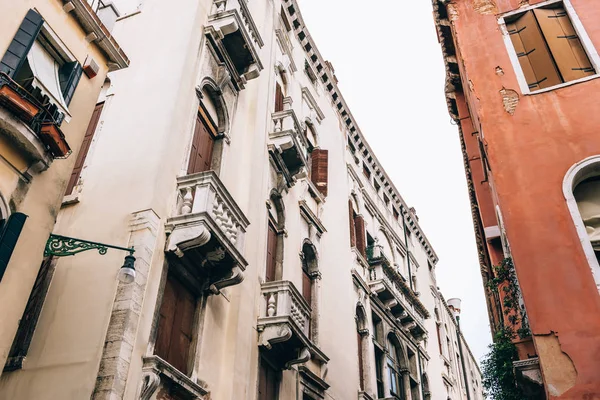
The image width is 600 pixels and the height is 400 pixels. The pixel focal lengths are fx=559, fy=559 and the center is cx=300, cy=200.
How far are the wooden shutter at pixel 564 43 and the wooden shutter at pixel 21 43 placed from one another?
1002cm

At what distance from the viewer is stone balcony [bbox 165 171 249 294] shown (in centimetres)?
933

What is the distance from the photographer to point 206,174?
9883mm

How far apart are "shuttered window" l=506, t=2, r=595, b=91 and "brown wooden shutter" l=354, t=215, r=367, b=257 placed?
10.6m

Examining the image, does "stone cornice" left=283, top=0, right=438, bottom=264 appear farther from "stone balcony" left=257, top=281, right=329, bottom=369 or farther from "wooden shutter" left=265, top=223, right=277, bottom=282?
"stone balcony" left=257, top=281, right=329, bottom=369

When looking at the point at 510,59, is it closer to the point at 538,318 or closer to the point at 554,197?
the point at 554,197

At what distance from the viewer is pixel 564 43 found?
12.3 m

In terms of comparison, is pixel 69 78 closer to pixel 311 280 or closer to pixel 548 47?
pixel 311 280

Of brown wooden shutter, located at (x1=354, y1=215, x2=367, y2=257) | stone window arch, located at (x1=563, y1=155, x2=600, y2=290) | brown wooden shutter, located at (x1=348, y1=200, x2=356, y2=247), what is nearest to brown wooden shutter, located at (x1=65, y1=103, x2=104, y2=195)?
stone window arch, located at (x1=563, y1=155, x2=600, y2=290)

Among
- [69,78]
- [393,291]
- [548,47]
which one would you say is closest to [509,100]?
[548,47]

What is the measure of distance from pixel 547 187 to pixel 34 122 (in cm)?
861

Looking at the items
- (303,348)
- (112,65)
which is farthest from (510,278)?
(112,65)

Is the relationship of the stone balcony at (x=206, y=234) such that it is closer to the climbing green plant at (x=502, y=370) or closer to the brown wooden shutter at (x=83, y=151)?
the brown wooden shutter at (x=83, y=151)

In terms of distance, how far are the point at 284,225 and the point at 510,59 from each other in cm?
690

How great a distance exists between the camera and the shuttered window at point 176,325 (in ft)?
29.3
